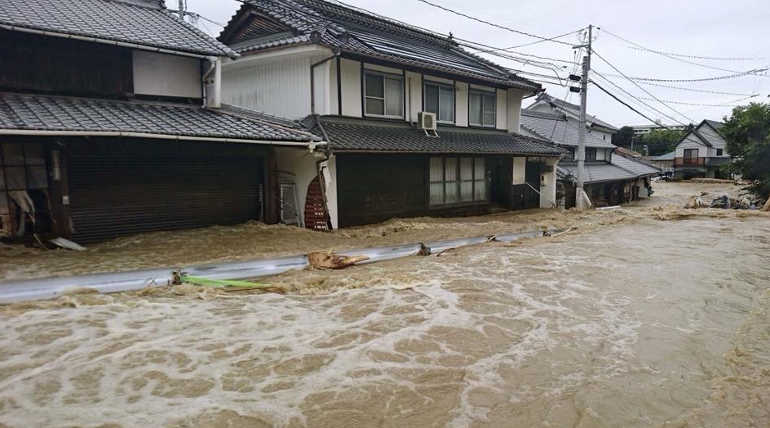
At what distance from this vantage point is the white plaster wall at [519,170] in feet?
65.8

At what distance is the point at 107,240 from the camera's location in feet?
33.7

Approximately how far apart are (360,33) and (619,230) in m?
10.9

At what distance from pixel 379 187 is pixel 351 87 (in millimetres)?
3105

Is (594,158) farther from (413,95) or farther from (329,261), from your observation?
(329,261)

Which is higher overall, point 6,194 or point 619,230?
point 6,194

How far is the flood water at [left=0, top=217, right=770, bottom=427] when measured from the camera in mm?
4199

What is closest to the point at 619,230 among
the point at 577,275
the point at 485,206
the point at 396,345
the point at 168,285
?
the point at 485,206

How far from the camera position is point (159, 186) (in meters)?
11.0

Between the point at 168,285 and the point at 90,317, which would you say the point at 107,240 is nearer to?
the point at 168,285

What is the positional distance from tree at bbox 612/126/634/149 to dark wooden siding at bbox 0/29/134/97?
58.2 metres

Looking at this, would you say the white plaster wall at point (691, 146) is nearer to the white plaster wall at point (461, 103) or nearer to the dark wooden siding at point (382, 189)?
the white plaster wall at point (461, 103)

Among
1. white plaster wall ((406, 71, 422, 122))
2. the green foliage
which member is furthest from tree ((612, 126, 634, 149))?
white plaster wall ((406, 71, 422, 122))

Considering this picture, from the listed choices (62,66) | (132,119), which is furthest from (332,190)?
(62,66)

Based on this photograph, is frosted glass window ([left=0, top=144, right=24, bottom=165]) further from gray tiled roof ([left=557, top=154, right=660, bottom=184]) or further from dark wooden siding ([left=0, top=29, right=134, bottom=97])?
gray tiled roof ([left=557, top=154, right=660, bottom=184])
